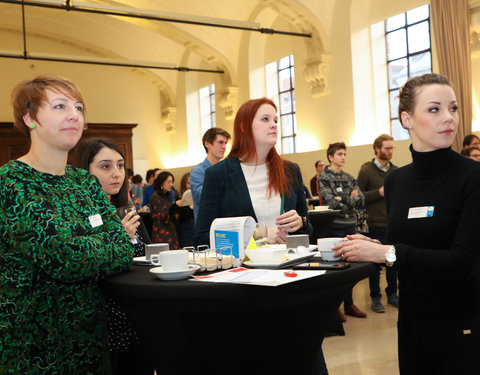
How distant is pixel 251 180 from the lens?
2.76m

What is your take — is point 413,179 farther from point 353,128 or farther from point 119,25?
point 119,25

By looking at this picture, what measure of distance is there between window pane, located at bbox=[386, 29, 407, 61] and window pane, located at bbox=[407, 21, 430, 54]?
0.17m

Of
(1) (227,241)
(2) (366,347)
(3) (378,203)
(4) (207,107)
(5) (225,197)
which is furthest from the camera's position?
(4) (207,107)

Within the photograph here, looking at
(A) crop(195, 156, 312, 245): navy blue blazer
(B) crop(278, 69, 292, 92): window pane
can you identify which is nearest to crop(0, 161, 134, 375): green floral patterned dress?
(A) crop(195, 156, 312, 245): navy blue blazer

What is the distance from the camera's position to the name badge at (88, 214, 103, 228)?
186cm

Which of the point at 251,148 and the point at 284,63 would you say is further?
the point at 284,63

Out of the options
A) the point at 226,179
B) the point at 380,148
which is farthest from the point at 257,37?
the point at 226,179

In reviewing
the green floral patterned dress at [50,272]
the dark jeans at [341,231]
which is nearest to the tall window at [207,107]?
the dark jeans at [341,231]

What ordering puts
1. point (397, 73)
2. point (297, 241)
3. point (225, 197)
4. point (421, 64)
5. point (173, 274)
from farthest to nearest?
1. point (397, 73)
2. point (421, 64)
3. point (225, 197)
4. point (297, 241)
5. point (173, 274)

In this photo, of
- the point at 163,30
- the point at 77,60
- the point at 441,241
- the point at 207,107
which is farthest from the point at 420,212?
the point at 207,107

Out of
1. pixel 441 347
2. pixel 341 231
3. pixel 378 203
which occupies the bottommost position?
pixel 441 347

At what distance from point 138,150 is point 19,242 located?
60.2ft

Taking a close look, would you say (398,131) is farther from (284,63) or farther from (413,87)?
(413,87)

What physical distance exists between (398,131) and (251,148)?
902cm
